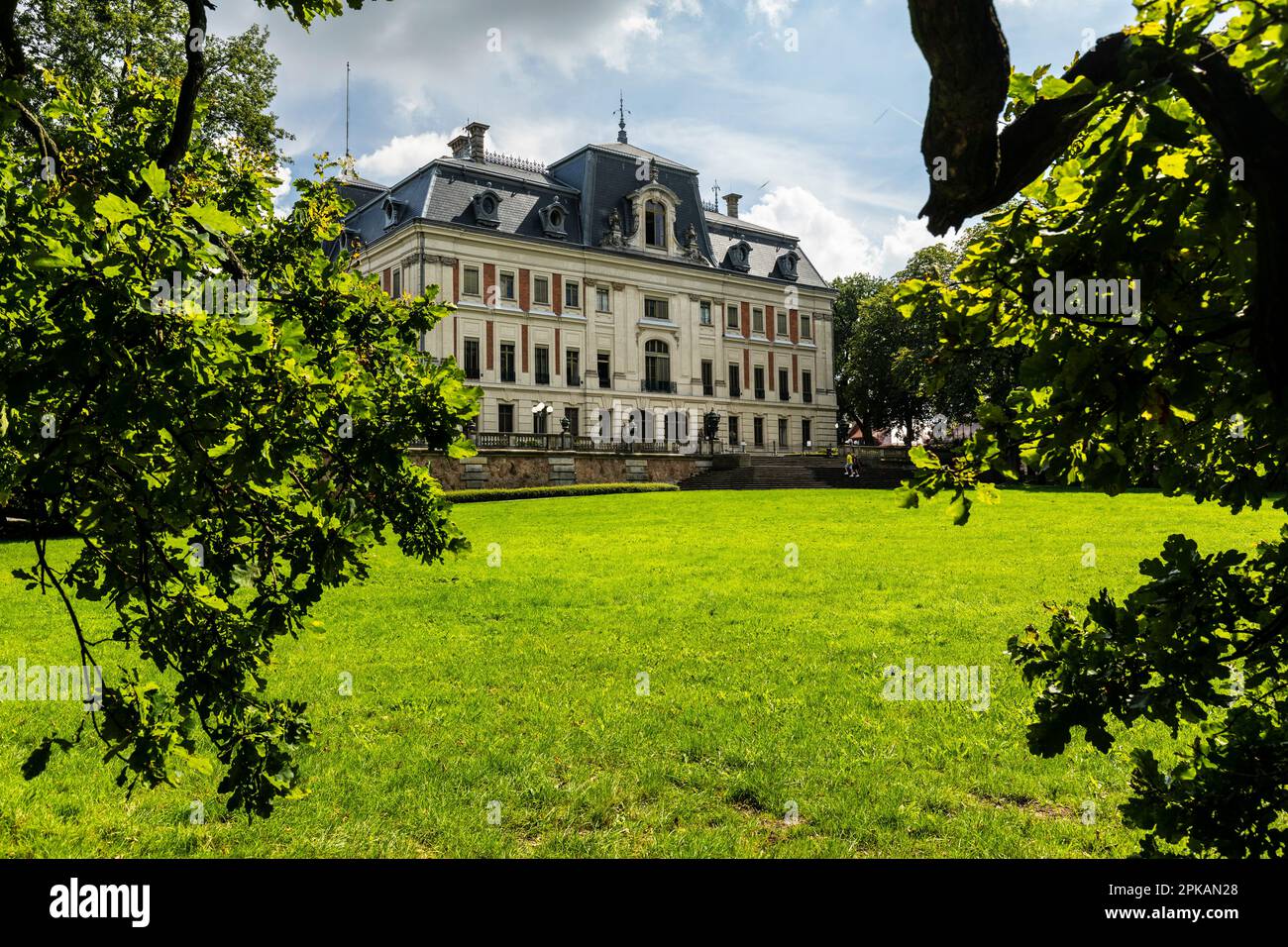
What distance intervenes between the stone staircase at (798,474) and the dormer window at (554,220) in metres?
15.9

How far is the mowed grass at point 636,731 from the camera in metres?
4.31

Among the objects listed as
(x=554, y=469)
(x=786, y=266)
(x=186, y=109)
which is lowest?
(x=554, y=469)

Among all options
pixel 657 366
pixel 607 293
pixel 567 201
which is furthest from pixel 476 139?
pixel 657 366

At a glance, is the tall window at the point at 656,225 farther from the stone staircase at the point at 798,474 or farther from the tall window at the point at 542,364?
A: the stone staircase at the point at 798,474

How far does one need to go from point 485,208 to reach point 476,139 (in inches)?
249

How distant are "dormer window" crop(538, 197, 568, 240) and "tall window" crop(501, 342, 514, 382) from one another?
6612 mm

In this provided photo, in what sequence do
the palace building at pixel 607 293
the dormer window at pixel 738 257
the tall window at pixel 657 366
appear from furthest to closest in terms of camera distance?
1. the dormer window at pixel 738 257
2. the tall window at pixel 657 366
3. the palace building at pixel 607 293

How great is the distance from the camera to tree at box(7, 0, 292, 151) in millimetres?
21328

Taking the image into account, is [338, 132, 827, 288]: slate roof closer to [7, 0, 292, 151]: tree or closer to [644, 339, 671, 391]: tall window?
[644, 339, 671, 391]: tall window

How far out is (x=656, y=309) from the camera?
4972 cm

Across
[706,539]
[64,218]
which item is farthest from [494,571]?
[64,218]

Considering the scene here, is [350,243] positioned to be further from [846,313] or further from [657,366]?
[846,313]

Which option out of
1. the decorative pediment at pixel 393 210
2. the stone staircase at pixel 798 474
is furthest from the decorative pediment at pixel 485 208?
the stone staircase at pixel 798 474
